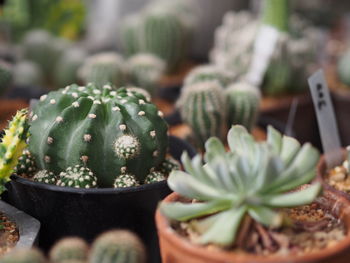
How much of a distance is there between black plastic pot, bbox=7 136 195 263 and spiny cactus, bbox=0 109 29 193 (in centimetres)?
9

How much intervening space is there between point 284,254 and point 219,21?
7.31 ft

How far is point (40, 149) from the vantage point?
3.82ft

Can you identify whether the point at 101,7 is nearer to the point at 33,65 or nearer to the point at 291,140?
the point at 33,65

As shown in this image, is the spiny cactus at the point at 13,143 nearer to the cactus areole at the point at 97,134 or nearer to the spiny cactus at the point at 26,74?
the cactus areole at the point at 97,134

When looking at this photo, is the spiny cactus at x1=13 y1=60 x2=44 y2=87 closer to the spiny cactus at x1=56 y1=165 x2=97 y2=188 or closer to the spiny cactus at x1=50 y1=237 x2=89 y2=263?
the spiny cactus at x1=56 y1=165 x2=97 y2=188

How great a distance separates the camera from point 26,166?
1.20 metres

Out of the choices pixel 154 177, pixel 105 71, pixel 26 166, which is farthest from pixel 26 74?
pixel 154 177

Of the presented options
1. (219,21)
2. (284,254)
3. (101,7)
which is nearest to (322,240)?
(284,254)

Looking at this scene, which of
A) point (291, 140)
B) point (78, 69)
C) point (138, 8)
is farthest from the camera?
point (138, 8)

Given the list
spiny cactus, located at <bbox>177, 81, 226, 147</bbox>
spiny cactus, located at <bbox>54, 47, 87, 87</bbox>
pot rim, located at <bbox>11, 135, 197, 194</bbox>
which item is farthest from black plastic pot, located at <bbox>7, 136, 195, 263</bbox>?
spiny cactus, located at <bbox>54, 47, 87, 87</bbox>

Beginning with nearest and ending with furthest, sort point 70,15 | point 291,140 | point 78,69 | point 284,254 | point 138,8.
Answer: point 284,254
point 291,140
point 78,69
point 70,15
point 138,8

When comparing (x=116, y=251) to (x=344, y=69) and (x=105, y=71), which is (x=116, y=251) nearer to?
(x=105, y=71)

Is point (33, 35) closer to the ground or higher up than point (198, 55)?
higher up

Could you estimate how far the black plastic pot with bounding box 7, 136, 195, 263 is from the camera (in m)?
1.07
